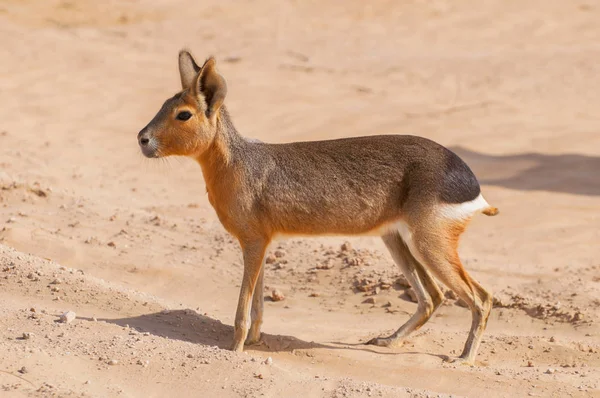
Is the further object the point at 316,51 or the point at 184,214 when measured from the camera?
the point at 316,51

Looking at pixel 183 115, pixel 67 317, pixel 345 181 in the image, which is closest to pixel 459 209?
pixel 345 181

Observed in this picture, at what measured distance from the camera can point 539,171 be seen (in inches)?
493

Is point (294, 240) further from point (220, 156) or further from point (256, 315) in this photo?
point (220, 156)

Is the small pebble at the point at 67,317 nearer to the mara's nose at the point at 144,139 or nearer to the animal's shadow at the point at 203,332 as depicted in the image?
the animal's shadow at the point at 203,332

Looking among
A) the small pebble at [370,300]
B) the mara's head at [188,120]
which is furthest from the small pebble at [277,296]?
the mara's head at [188,120]

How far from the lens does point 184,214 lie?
35.3ft

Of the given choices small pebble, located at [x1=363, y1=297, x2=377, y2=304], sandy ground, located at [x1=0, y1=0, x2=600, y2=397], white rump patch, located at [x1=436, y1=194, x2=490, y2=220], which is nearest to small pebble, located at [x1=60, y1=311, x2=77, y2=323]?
sandy ground, located at [x1=0, y1=0, x2=600, y2=397]

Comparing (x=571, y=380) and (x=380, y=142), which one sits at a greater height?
(x=380, y=142)

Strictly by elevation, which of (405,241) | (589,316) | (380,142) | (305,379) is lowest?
(589,316)

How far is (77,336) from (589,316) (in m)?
4.29

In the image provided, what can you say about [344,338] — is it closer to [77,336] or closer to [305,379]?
[305,379]

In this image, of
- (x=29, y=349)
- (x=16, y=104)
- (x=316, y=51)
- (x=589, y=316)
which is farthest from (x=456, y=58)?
(x=29, y=349)

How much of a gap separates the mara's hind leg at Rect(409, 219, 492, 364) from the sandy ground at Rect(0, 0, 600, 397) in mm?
265

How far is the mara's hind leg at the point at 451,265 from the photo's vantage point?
6.59m
